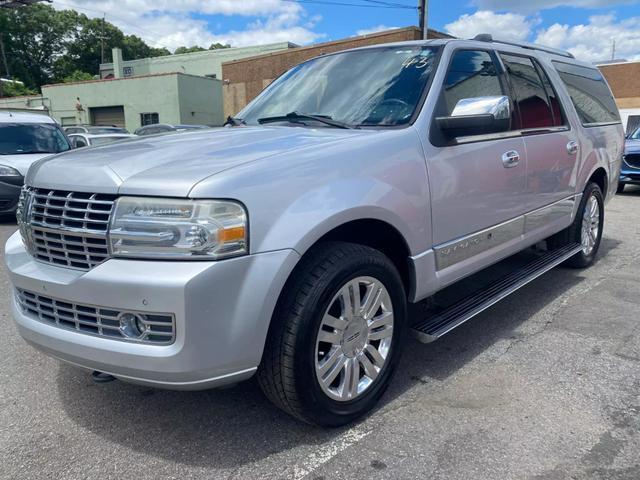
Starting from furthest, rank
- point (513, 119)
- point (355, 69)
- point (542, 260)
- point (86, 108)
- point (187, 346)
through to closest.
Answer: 1. point (86, 108)
2. point (542, 260)
3. point (513, 119)
4. point (355, 69)
5. point (187, 346)

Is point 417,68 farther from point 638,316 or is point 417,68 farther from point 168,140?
point 638,316

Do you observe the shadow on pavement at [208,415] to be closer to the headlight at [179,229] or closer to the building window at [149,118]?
the headlight at [179,229]

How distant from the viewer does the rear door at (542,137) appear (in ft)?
13.1

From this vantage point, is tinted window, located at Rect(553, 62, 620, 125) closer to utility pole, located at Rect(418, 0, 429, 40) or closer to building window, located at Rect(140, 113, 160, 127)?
utility pole, located at Rect(418, 0, 429, 40)

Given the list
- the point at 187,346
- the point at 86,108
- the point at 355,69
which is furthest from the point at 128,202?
the point at 86,108

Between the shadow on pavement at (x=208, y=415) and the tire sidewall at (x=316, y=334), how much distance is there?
14cm

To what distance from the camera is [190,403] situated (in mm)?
2947

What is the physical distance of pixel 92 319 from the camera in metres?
2.29

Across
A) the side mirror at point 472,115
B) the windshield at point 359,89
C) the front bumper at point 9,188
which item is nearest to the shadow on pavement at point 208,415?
the side mirror at point 472,115

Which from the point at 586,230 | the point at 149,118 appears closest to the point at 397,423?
the point at 586,230

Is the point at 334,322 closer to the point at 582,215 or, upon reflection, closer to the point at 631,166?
the point at 582,215

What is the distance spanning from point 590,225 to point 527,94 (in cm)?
198

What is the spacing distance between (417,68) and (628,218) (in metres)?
7.05

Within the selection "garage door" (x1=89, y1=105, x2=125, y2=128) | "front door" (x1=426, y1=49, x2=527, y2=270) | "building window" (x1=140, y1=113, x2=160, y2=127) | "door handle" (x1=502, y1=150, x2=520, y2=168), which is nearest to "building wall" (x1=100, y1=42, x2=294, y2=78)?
"garage door" (x1=89, y1=105, x2=125, y2=128)
